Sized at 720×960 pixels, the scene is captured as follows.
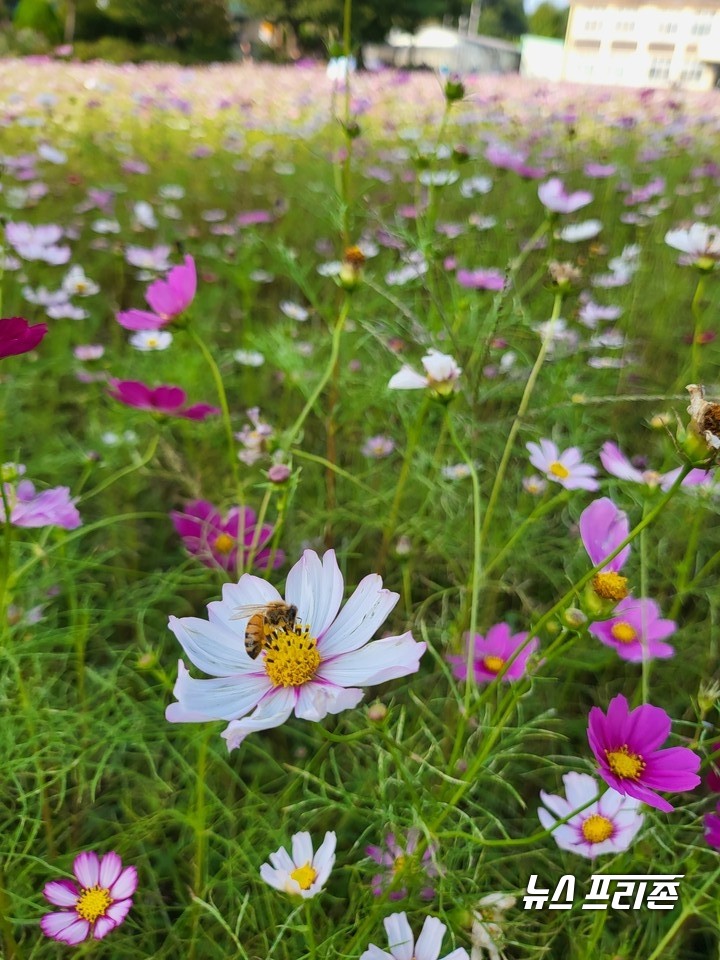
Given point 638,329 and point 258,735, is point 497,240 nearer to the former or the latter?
point 638,329

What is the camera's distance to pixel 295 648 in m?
0.41

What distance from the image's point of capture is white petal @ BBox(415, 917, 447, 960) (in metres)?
0.39

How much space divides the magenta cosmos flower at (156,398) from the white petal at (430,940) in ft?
1.50

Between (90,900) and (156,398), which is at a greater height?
(156,398)

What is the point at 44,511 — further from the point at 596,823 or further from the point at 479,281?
the point at 479,281

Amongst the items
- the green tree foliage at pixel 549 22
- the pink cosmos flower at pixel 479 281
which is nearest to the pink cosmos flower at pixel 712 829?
the pink cosmos flower at pixel 479 281

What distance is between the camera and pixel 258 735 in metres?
0.73

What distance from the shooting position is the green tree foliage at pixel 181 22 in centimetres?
786

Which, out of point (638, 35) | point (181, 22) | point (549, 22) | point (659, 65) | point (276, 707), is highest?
point (549, 22)

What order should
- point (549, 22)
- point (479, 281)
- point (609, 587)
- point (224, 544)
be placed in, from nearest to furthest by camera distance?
point (609, 587) < point (224, 544) < point (479, 281) < point (549, 22)

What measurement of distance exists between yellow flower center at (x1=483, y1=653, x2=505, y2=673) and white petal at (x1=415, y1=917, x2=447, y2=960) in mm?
268

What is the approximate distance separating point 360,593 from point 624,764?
0.20 m

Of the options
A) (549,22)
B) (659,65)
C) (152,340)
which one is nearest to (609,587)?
(152,340)

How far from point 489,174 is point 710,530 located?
196cm
